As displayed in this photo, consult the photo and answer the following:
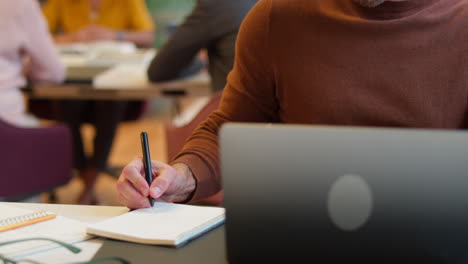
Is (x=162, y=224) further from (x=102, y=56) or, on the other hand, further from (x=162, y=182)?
(x=102, y=56)

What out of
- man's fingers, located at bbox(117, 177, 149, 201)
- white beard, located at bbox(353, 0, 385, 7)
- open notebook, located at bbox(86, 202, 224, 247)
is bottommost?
open notebook, located at bbox(86, 202, 224, 247)

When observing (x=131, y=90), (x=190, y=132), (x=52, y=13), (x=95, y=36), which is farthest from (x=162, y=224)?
(x=52, y=13)

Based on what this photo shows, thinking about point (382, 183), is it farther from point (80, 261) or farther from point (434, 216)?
point (80, 261)

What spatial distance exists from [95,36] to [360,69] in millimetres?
2867

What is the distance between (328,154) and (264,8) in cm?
63

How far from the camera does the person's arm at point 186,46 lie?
7.57 ft

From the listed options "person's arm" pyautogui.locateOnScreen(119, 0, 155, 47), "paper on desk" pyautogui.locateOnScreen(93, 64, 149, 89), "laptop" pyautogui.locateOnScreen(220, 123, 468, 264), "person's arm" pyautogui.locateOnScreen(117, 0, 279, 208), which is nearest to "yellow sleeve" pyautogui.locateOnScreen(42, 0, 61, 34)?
"person's arm" pyautogui.locateOnScreen(119, 0, 155, 47)

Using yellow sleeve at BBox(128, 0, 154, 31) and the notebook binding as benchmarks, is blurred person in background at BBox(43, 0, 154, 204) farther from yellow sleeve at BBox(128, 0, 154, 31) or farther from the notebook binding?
the notebook binding

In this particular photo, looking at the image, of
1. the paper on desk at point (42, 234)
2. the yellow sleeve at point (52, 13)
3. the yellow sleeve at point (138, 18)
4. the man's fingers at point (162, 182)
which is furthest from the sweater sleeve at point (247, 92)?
the yellow sleeve at point (52, 13)

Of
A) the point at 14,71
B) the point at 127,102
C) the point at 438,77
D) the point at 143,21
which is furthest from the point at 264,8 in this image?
the point at 143,21

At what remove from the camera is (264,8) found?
50.8 inches

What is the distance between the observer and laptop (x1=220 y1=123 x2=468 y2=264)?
0.71 metres

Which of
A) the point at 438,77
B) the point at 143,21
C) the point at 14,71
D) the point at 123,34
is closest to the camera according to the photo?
the point at 438,77

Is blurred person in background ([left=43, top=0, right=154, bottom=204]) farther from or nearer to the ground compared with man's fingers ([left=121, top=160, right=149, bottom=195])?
nearer to the ground
